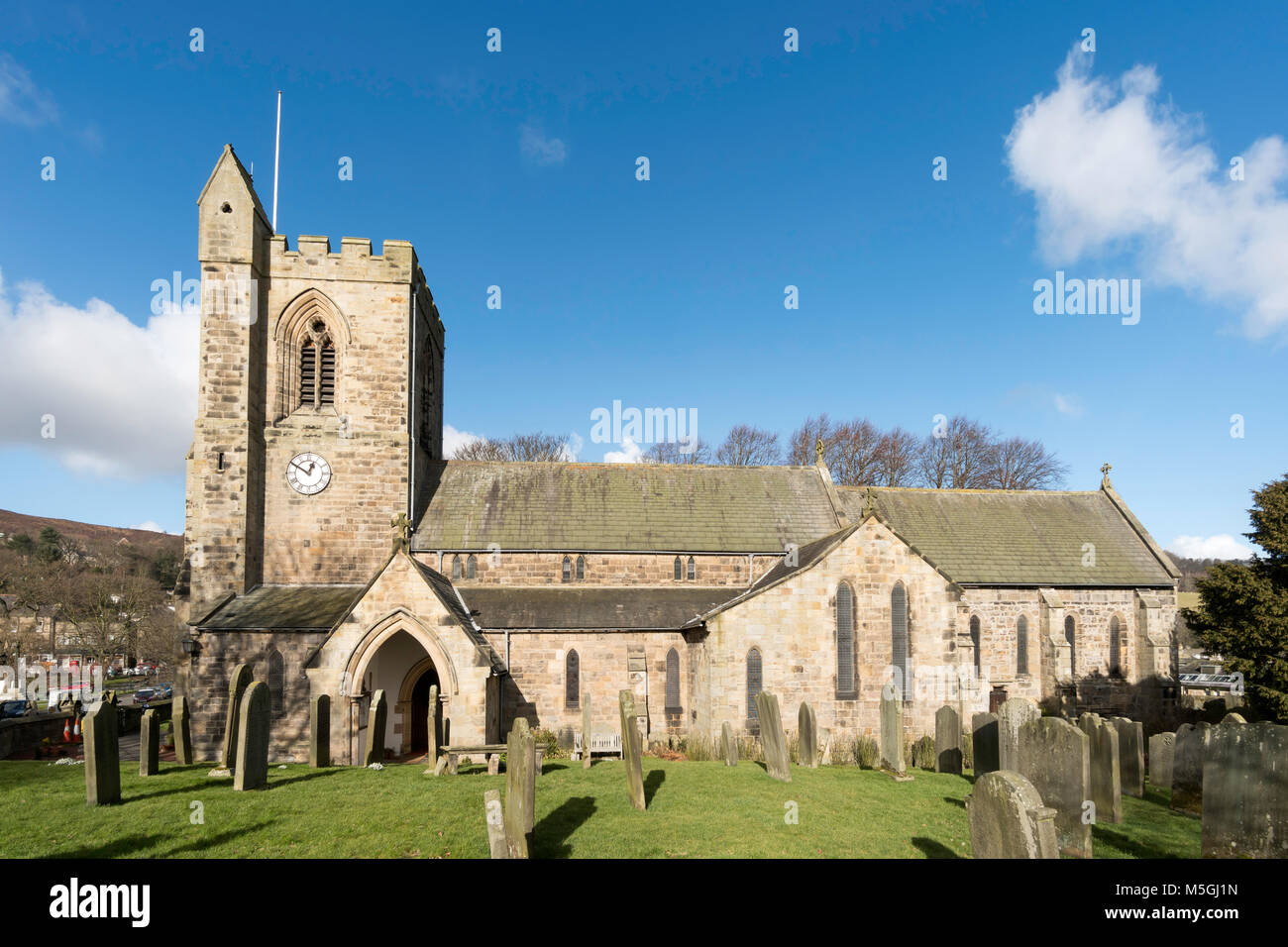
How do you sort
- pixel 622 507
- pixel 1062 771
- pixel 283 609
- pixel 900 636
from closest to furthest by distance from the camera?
pixel 1062 771 < pixel 900 636 < pixel 283 609 < pixel 622 507

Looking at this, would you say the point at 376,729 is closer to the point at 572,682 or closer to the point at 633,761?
the point at 572,682

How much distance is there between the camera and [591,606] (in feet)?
75.2

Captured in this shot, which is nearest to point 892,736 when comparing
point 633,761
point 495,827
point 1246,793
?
point 1246,793

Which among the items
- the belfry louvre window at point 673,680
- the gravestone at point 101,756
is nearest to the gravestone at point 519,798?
the gravestone at point 101,756

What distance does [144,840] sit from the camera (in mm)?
9328

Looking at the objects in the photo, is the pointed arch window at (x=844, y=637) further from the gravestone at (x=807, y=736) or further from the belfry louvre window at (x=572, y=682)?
the belfry louvre window at (x=572, y=682)

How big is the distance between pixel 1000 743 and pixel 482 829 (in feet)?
30.8

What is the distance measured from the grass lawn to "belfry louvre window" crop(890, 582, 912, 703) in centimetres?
524

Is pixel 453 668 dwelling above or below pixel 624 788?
above

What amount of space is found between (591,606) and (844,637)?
7.99 metres

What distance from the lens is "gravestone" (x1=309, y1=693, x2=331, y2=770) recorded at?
1627 cm

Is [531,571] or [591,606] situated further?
[531,571]

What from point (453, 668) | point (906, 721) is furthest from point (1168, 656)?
point (453, 668)
